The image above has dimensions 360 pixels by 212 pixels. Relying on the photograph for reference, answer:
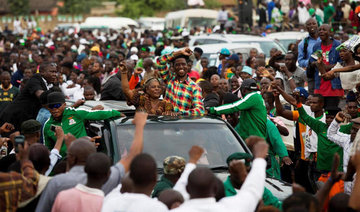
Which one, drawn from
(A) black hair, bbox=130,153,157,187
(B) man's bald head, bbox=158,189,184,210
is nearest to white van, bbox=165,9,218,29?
(B) man's bald head, bbox=158,189,184,210

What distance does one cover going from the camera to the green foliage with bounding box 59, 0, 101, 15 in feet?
202

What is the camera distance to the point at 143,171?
475cm

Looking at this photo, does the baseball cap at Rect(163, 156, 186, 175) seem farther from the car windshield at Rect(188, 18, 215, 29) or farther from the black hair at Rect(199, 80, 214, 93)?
the car windshield at Rect(188, 18, 215, 29)

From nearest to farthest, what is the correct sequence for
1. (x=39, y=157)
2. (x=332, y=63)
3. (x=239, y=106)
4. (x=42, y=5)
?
(x=39, y=157) < (x=239, y=106) < (x=332, y=63) < (x=42, y=5)

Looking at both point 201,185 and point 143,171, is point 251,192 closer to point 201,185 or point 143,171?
point 201,185

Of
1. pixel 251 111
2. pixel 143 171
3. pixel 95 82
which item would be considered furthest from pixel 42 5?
pixel 143 171

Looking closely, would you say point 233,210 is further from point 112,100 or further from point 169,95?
point 112,100

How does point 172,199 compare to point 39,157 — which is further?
point 39,157

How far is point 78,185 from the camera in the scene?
16.5 ft

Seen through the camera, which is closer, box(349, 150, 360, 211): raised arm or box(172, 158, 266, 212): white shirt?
A: box(172, 158, 266, 212): white shirt

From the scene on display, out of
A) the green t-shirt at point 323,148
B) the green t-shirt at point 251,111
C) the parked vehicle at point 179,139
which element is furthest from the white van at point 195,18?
the parked vehicle at point 179,139

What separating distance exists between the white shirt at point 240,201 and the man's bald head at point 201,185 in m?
0.04

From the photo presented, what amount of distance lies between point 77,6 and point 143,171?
58.1 meters

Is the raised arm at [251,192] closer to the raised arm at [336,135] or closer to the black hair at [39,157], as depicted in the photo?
the black hair at [39,157]
